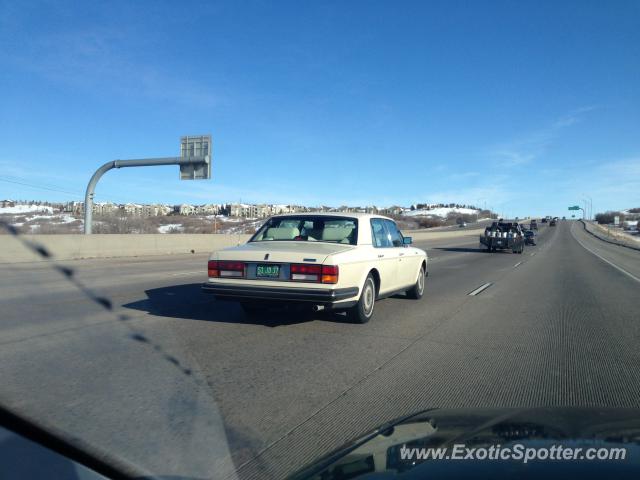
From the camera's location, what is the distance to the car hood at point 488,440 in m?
2.28

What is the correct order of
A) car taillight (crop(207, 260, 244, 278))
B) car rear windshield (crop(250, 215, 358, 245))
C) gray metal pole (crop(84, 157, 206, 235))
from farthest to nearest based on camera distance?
gray metal pole (crop(84, 157, 206, 235))
car rear windshield (crop(250, 215, 358, 245))
car taillight (crop(207, 260, 244, 278))

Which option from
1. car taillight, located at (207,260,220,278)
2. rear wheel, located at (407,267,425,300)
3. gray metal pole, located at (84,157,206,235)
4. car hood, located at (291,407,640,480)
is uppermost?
gray metal pole, located at (84,157,206,235)

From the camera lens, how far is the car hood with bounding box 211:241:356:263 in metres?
7.23

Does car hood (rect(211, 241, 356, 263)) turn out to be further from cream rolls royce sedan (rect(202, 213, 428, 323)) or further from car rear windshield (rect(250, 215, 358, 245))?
car rear windshield (rect(250, 215, 358, 245))

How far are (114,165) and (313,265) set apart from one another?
2406 centimetres

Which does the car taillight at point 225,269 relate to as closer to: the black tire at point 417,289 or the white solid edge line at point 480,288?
the black tire at point 417,289

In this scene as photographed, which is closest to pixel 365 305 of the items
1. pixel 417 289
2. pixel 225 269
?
pixel 225 269

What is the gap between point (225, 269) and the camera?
7.60 metres

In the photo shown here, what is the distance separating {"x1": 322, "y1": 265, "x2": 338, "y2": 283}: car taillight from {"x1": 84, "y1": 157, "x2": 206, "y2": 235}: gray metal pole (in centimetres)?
2214

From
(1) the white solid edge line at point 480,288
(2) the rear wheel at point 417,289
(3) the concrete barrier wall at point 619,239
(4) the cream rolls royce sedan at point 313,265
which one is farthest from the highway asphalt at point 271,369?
(3) the concrete barrier wall at point 619,239

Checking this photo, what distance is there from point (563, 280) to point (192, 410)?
1441cm

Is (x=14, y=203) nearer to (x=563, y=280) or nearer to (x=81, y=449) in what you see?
(x=563, y=280)

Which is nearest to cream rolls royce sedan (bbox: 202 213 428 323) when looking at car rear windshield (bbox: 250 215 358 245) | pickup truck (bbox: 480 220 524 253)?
car rear windshield (bbox: 250 215 358 245)

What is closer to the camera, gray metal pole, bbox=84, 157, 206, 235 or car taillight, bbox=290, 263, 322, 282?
car taillight, bbox=290, 263, 322, 282
